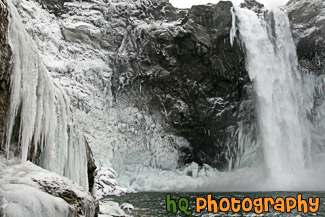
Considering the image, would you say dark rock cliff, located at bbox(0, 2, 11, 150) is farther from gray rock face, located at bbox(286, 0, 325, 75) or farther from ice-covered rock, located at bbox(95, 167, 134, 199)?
gray rock face, located at bbox(286, 0, 325, 75)

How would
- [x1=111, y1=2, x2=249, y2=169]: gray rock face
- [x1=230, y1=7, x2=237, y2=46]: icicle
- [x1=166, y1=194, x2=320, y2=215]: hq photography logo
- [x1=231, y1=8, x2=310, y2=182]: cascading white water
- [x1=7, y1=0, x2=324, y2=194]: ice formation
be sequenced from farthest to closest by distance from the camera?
[x1=111, y1=2, x2=249, y2=169]: gray rock face < [x1=230, y1=7, x2=237, y2=46]: icicle < [x1=231, y1=8, x2=310, y2=182]: cascading white water < [x1=7, y1=0, x2=324, y2=194]: ice formation < [x1=166, y1=194, x2=320, y2=215]: hq photography logo

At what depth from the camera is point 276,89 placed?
3891 centimetres

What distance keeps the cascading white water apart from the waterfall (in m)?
29.4

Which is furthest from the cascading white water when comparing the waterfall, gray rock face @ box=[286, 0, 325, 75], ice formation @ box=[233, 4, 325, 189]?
the waterfall

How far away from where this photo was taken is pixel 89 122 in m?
36.7

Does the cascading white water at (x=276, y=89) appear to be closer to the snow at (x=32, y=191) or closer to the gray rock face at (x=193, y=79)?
the gray rock face at (x=193, y=79)

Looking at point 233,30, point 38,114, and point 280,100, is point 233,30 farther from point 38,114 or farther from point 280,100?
point 38,114

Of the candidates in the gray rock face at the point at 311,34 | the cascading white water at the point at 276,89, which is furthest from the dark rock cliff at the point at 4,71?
the gray rock face at the point at 311,34

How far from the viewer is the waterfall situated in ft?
22.9

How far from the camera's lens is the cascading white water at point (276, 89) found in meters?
37.1

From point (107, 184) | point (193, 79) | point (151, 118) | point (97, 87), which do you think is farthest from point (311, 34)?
point (107, 184)

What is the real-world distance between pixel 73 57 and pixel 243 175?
79.9 feet

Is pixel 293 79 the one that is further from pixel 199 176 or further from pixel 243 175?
pixel 199 176

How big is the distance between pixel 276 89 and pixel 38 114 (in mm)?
34860
